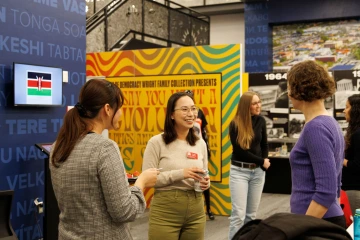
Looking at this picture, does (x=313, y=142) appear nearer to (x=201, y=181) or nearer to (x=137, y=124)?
(x=201, y=181)

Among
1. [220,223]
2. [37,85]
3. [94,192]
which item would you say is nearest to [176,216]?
[94,192]

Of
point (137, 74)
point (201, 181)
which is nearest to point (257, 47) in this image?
point (137, 74)

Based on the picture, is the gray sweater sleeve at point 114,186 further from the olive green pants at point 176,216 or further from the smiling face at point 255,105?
the smiling face at point 255,105

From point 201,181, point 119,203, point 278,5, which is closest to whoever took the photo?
point 119,203

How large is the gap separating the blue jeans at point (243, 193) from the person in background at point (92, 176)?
7.80 ft

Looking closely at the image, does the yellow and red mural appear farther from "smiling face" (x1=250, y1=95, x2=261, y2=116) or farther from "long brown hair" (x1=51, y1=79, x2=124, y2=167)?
"long brown hair" (x1=51, y1=79, x2=124, y2=167)

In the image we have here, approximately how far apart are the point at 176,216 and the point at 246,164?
1676 mm

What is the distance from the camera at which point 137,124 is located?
7.16m

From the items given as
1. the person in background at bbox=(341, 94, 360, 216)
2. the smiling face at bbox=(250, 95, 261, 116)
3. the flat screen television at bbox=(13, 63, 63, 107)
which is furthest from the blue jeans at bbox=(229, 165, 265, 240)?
the flat screen television at bbox=(13, 63, 63, 107)

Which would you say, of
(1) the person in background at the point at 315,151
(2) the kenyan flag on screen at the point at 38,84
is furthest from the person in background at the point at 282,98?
(1) the person in background at the point at 315,151

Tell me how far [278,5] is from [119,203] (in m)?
11.0

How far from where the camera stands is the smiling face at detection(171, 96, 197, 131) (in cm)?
287

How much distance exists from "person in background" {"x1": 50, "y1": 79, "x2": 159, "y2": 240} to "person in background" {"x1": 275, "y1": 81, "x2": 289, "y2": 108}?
261 inches

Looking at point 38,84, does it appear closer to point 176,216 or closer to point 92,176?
point 176,216
